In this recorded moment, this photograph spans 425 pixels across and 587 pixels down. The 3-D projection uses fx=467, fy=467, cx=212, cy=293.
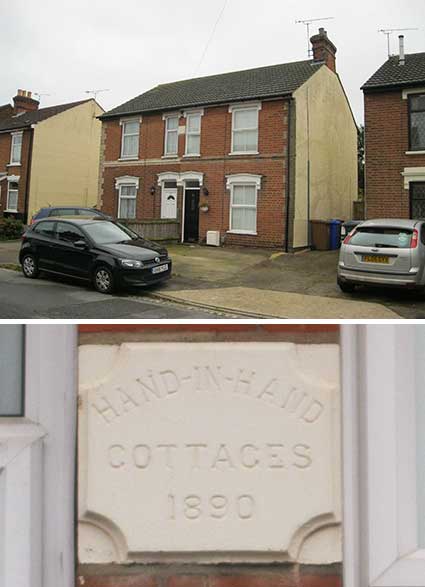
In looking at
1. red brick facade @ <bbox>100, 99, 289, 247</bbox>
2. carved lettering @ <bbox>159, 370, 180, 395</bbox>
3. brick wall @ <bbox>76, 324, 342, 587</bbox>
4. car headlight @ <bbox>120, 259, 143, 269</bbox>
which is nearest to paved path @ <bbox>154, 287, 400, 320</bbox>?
car headlight @ <bbox>120, 259, 143, 269</bbox>

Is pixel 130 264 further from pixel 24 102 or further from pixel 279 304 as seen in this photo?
pixel 24 102

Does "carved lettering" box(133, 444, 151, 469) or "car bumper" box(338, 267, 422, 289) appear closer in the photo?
"carved lettering" box(133, 444, 151, 469)

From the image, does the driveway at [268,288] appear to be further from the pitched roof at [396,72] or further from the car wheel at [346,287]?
the pitched roof at [396,72]

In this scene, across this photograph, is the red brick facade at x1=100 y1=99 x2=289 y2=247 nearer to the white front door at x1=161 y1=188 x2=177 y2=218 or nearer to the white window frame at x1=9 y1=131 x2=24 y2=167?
the white front door at x1=161 y1=188 x2=177 y2=218

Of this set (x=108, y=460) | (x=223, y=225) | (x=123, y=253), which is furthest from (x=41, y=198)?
(x=108, y=460)

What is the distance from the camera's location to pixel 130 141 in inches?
73.5

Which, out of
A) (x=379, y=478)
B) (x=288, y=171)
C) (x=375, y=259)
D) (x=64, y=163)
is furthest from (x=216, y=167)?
(x=379, y=478)

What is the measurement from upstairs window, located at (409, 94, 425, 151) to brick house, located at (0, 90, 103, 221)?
1053 millimetres

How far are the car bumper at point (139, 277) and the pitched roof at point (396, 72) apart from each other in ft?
2.42

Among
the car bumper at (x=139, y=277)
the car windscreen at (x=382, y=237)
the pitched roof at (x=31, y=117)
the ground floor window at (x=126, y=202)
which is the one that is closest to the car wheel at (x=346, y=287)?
the car windscreen at (x=382, y=237)

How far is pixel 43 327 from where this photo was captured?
920 mm

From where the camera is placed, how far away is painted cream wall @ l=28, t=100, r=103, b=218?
1.40 m

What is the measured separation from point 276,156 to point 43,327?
1044 millimetres

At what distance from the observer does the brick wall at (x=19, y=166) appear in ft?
4.61
